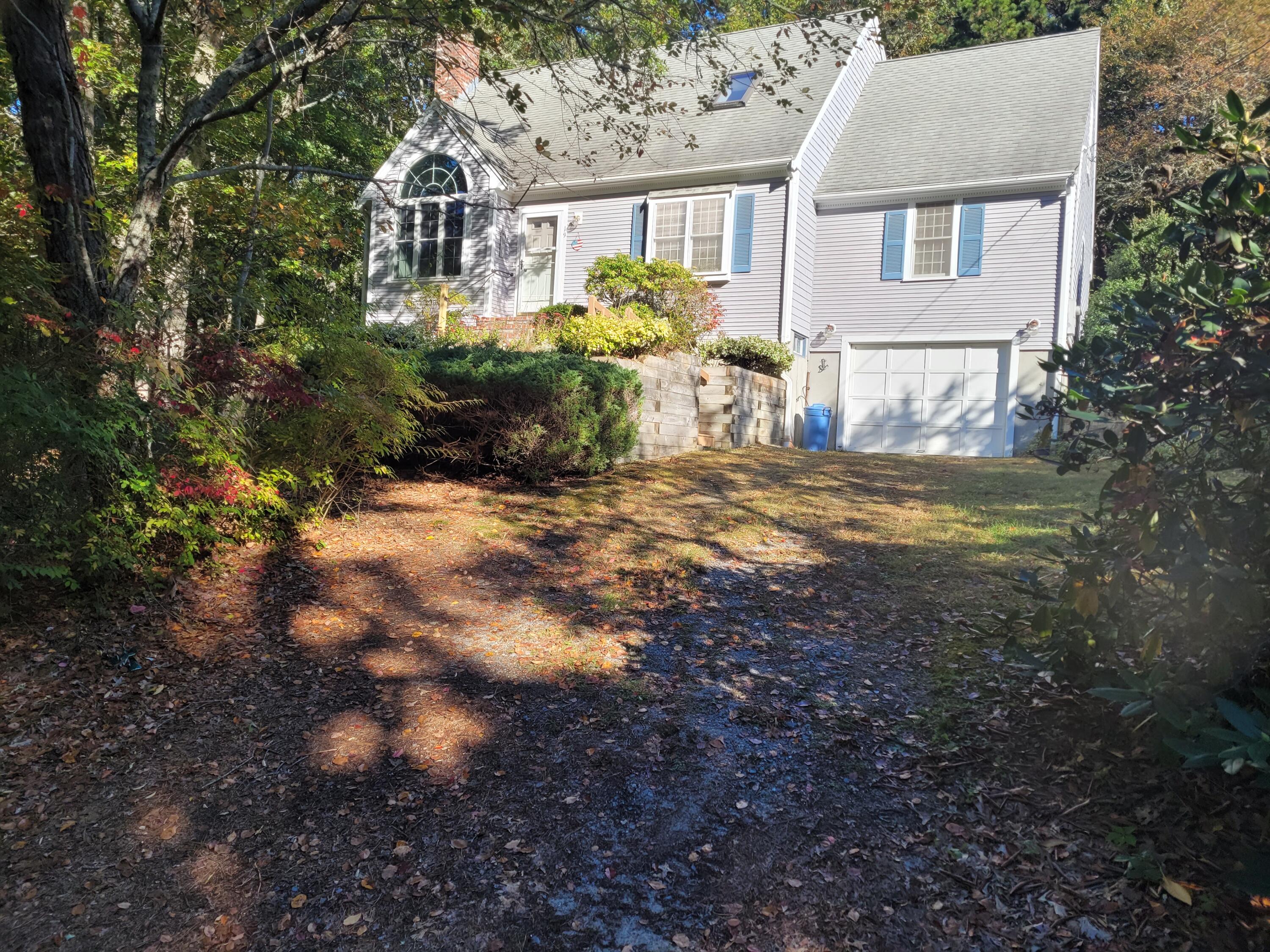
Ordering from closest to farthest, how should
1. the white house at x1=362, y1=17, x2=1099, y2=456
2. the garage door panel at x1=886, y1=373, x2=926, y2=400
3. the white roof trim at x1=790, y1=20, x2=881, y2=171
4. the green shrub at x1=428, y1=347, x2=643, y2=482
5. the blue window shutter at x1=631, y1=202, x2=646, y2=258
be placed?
the green shrub at x1=428, y1=347, x2=643, y2=482 < the white house at x1=362, y1=17, x2=1099, y2=456 < the white roof trim at x1=790, y1=20, x2=881, y2=171 < the garage door panel at x1=886, y1=373, x2=926, y2=400 < the blue window shutter at x1=631, y1=202, x2=646, y2=258

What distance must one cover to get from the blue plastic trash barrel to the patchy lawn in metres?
9.38

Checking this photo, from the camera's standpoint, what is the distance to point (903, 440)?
15570 mm

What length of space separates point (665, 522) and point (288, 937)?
5.05 metres

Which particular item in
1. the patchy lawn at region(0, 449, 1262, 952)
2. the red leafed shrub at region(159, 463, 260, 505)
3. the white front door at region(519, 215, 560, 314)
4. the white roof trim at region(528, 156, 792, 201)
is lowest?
the patchy lawn at region(0, 449, 1262, 952)

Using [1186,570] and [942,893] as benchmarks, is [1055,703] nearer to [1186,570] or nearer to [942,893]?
[942,893]

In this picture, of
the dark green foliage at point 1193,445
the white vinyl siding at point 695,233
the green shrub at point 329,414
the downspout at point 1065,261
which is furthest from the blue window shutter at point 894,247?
the dark green foliage at point 1193,445

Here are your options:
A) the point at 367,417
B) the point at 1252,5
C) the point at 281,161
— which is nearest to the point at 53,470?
the point at 367,417

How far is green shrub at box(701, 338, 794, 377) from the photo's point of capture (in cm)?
1427

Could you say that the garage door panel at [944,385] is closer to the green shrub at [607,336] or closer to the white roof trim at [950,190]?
the white roof trim at [950,190]

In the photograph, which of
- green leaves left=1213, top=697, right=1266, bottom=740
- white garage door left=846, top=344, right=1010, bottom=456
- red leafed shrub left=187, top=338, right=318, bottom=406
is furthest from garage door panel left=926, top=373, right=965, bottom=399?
green leaves left=1213, top=697, right=1266, bottom=740

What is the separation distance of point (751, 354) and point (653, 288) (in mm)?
2035

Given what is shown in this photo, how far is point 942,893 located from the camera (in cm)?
294

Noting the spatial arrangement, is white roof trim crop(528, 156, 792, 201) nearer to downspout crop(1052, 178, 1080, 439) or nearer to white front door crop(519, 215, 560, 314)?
white front door crop(519, 215, 560, 314)

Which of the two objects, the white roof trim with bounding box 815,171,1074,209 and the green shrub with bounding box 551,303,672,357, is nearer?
the green shrub with bounding box 551,303,672,357
